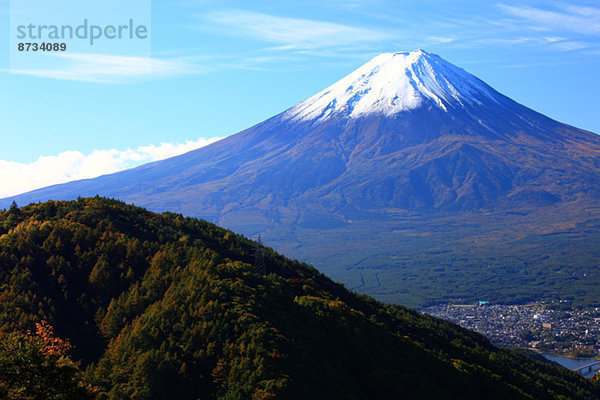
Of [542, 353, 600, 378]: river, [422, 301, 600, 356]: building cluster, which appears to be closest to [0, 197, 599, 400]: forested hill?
[542, 353, 600, 378]: river

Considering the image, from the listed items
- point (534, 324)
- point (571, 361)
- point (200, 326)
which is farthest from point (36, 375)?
point (534, 324)

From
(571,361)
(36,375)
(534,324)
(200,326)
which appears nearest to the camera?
(36,375)

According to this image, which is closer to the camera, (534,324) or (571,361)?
(571,361)

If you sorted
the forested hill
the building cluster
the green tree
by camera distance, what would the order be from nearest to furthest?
the green tree
the forested hill
the building cluster

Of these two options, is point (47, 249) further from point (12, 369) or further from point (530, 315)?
point (530, 315)

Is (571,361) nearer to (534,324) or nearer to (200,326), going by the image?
(534,324)

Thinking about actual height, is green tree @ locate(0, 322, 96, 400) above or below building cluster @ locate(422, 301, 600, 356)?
above

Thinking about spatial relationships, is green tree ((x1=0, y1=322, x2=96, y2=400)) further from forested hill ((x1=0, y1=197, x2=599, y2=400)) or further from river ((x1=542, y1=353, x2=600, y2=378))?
river ((x1=542, y1=353, x2=600, y2=378))
